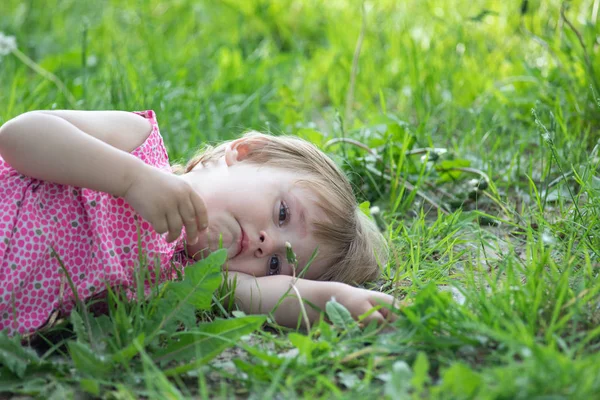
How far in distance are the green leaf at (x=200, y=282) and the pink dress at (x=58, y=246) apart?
0.09m

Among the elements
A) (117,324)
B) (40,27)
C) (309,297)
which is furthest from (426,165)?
(40,27)

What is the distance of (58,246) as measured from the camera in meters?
1.98

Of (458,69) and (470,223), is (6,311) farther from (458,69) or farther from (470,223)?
(458,69)

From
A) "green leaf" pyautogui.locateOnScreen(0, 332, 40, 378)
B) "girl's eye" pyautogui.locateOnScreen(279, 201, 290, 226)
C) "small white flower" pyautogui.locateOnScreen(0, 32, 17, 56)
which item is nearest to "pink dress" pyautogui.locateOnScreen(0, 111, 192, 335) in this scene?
"green leaf" pyautogui.locateOnScreen(0, 332, 40, 378)

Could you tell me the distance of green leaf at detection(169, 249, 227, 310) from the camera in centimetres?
185

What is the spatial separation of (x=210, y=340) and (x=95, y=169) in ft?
1.69

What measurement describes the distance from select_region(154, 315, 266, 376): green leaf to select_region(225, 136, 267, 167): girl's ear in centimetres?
69

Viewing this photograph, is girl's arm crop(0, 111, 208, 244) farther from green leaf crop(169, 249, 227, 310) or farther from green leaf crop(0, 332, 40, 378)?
green leaf crop(0, 332, 40, 378)

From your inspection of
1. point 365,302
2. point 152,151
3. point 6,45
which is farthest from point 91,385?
point 6,45

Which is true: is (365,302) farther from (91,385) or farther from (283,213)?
(91,385)

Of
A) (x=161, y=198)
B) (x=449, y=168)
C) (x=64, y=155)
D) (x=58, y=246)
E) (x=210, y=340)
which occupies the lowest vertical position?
(x=449, y=168)

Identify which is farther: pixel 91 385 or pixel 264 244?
pixel 264 244

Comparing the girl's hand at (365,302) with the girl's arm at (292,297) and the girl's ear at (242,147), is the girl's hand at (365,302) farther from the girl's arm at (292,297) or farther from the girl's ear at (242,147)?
the girl's ear at (242,147)

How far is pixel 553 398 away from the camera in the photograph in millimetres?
1335
